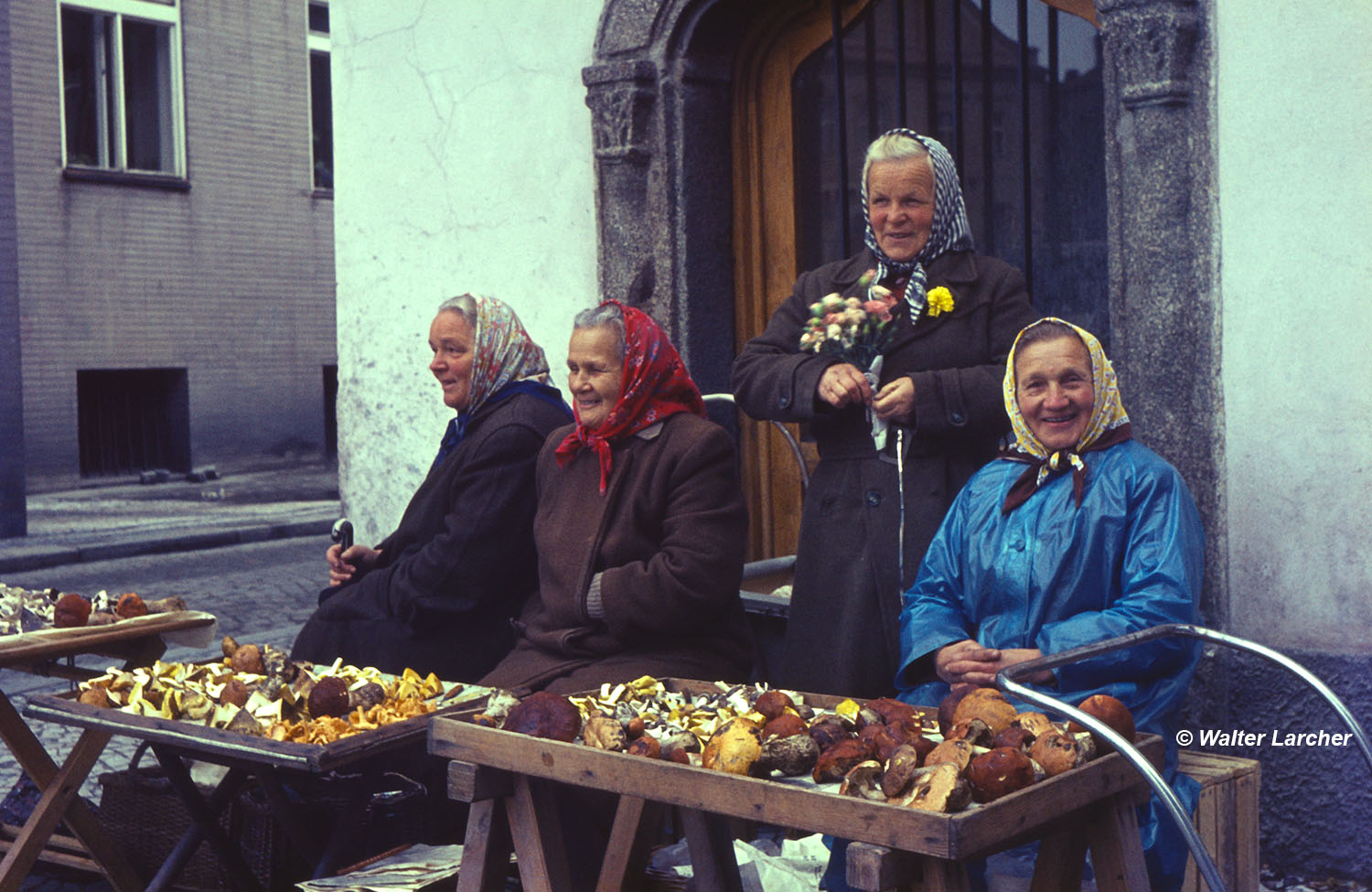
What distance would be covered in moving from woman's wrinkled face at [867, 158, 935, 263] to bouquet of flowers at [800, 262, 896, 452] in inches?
4.2

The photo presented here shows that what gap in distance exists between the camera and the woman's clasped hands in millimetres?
3885

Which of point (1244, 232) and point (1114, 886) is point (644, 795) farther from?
point (1244, 232)

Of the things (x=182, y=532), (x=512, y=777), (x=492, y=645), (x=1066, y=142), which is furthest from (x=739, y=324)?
(x=182, y=532)

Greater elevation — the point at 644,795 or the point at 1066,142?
the point at 1066,142

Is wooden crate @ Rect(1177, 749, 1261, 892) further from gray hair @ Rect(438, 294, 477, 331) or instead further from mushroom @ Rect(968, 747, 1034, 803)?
gray hair @ Rect(438, 294, 477, 331)

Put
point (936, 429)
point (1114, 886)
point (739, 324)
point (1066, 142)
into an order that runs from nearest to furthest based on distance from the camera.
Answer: point (1114, 886) < point (936, 429) < point (1066, 142) < point (739, 324)

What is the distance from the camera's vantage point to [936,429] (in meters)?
3.89

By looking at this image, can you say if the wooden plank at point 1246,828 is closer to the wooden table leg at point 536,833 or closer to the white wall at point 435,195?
the wooden table leg at point 536,833

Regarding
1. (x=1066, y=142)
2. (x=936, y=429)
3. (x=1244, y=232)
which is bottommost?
(x=936, y=429)

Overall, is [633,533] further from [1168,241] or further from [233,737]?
[1168,241]

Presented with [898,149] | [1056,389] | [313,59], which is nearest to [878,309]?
[898,149]

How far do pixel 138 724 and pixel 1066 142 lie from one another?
344 centimetres

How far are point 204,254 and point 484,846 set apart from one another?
49.8ft

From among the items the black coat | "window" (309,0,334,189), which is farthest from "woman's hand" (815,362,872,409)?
"window" (309,0,334,189)
